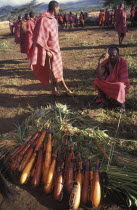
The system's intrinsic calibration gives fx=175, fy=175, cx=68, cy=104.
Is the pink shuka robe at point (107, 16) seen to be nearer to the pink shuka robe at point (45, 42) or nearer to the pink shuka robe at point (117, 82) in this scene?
the pink shuka robe at point (45, 42)

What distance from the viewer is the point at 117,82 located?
346 cm

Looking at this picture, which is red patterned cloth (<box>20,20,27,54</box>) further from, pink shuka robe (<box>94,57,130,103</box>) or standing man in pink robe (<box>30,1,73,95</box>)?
pink shuka robe (<box>94,57,130,103</box>)

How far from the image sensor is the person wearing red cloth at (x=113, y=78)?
134 inches


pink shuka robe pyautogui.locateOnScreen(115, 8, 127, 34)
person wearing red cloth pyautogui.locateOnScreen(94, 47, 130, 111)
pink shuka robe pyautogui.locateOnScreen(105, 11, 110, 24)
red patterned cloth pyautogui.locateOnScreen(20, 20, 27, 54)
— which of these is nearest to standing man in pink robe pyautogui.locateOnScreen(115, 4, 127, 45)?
pink shuka robe pyautogui.locateOnScreen(115, 8, 127, 34)

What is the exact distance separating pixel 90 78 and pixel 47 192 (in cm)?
389

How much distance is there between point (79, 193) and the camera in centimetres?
182

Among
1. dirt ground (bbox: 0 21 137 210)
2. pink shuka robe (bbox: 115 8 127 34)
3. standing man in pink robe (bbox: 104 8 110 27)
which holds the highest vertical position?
standing man in pink robe (bbox: 104 8 110 27)

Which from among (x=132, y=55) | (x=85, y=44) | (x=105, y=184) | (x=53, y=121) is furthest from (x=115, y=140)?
(x=85, y=44)

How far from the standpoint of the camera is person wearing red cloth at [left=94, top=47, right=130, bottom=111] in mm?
Result: 3395

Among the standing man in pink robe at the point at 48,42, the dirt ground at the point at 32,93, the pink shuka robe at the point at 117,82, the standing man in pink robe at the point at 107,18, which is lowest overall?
the dirt ground at the point at 32,93

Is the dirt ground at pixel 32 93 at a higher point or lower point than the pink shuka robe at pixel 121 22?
lower

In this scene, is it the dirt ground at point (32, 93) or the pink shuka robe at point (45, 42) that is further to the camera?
the pink shuka robe at point (45, 42)

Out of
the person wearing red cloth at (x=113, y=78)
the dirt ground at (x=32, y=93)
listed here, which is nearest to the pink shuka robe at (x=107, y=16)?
the dirt ground at (x=32, y=93)

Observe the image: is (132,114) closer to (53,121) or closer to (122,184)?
(53,121)
